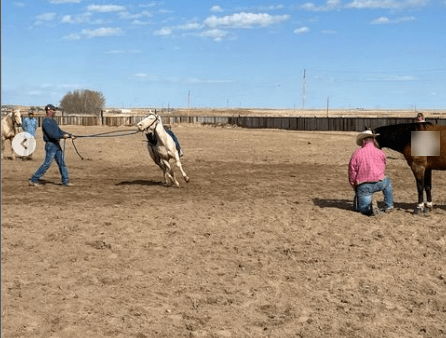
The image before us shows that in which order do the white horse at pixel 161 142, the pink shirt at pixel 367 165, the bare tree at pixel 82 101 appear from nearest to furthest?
the pink shirt at pixel 367 165 → the white horse at pixel 161 142 → the bare tree at pixel 82 101

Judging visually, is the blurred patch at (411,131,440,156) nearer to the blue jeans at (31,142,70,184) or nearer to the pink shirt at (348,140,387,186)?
the pink shirt at (348,140,387,186)

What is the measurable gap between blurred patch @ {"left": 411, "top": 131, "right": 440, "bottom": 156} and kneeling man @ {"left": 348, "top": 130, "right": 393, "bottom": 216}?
0.57 metres

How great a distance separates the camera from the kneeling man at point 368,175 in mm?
9172

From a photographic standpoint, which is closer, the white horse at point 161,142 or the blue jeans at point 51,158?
the blue jeans at point 51,158

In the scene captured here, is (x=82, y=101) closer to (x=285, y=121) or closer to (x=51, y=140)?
(x=285, y=121)

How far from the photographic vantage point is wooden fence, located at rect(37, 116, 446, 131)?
144 feet

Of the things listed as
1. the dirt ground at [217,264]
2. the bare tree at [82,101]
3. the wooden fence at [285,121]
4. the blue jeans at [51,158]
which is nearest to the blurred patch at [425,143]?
the dirt ground at [217,264]

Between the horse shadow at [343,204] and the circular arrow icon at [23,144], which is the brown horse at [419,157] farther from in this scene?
the circular arrow icon at [23,144]

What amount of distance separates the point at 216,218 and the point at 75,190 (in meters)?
4.67

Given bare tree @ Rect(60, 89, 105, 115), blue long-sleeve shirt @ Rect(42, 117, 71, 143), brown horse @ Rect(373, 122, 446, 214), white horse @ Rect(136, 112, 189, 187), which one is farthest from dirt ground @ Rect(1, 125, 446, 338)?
bare tree @ Rect(60, 89, 105, 115)

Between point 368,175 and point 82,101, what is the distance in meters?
101

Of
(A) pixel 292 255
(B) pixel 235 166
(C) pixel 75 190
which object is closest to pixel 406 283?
(A) pixel 292 255

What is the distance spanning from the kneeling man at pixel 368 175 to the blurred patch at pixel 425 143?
0.57 meters

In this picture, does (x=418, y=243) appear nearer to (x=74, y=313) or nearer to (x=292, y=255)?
(x=292, y=255)
